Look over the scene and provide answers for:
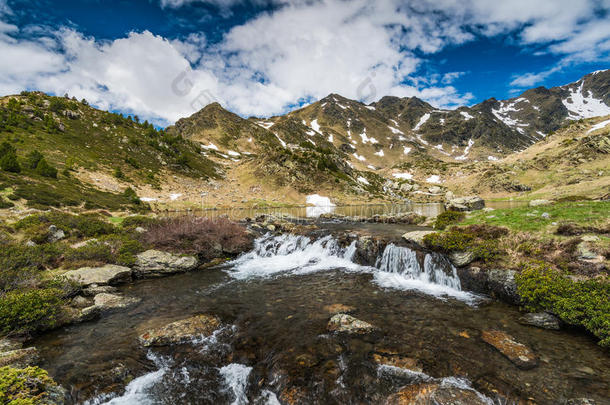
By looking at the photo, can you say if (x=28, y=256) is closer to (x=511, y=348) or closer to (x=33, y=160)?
(x=511, y=348)

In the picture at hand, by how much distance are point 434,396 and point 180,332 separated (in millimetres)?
8842

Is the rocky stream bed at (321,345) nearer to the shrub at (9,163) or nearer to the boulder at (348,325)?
the boulder at (348,325)

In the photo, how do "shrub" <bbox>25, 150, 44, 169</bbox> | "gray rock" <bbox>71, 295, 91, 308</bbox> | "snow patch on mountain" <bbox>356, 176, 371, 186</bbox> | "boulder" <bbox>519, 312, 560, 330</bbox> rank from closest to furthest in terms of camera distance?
"boulder" <bbox>519, 312, 560, 330</bbox> < "gray rock" <bbox>71, 295, 91, 308</bbox> < "shrub" <bbox>25, 150, 44, 169</bbox> < "snow patch on mountain" <bbox>356, 176, 371, 186</bbox>

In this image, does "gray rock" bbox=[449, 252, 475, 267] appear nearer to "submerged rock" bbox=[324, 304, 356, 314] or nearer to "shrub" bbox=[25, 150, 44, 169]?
"submerged rock" bbox=[324, 304, 356, 314]

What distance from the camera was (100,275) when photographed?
14.3 meters

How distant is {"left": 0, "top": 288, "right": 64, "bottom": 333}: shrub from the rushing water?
0.72 metres

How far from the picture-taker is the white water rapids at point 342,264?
1465 cm

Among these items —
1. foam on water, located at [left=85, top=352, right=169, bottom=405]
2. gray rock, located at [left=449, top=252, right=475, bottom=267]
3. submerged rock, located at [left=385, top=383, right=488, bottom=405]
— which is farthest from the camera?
gray rock, located at [left=449, top=252, right=475, bottom=267]

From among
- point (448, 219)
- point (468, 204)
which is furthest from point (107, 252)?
point (468, 204)

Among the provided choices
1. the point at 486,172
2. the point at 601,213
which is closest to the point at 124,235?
the point at 601,213

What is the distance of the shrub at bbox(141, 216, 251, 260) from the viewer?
1986 centimetres

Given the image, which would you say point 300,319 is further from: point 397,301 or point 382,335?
point 397,301

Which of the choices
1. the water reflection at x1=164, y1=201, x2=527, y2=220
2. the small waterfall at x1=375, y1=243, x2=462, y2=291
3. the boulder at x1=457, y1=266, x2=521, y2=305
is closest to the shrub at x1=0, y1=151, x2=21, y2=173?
the water reflection at x1=164, y1=201, x2=527, y2=220

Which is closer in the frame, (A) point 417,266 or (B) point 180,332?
(B) point 180,332
